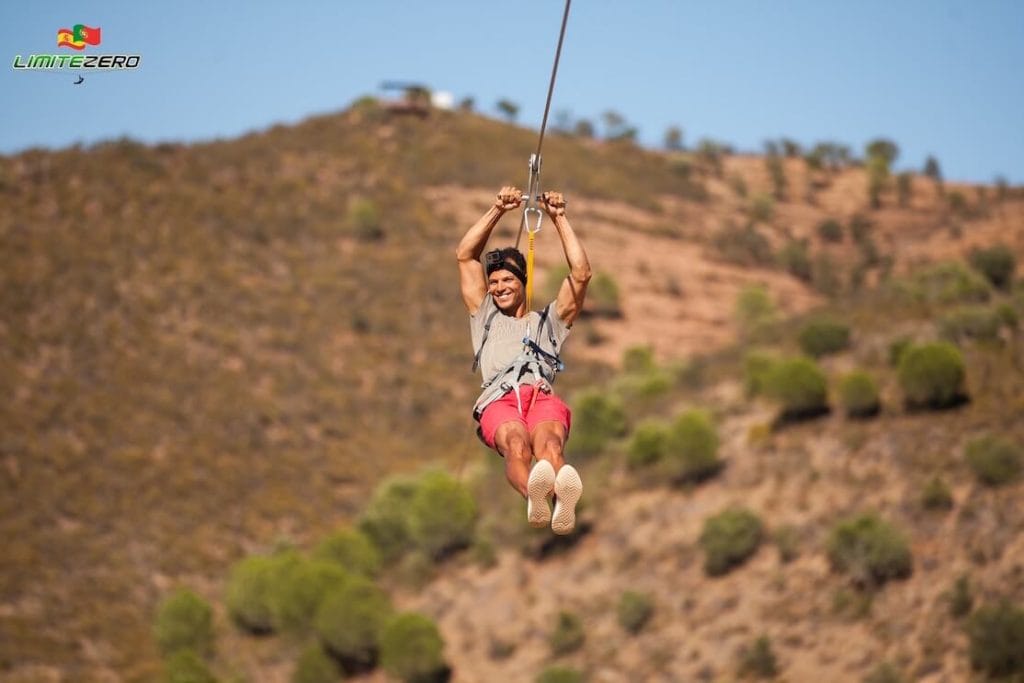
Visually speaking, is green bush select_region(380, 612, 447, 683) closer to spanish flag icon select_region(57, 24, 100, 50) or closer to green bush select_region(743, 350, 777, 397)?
green bush select_region(743, 350, 777, 397)

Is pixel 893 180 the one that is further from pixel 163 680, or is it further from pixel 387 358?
pixel 163 680

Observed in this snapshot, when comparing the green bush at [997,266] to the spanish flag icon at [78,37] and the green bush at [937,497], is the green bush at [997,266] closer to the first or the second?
the green bush at [937,497]

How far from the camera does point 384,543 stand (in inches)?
1908

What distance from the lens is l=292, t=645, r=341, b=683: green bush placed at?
132ft

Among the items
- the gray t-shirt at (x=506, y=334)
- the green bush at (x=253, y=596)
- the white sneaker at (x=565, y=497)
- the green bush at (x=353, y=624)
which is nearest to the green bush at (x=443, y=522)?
the green bush at (x=353, y=624)

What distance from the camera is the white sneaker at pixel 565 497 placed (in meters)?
10.7

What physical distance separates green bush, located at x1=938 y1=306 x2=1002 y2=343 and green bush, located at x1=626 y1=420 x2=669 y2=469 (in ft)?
30.6

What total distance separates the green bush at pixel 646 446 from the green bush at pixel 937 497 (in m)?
9.09

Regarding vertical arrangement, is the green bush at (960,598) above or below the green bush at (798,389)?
below

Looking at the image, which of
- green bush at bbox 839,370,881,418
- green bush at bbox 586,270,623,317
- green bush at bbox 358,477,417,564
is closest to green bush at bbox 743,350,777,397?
green bush at bbox 839,370,881,418

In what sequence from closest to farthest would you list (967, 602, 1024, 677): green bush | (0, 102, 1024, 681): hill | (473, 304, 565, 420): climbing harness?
(473, 304, 565, 420): climbing harness, (967, 602, 1024, 677): green bush, (0, 102, 1024, 681): hill

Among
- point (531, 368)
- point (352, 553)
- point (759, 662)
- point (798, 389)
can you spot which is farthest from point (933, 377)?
point (531, 368)

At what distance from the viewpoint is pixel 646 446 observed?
1770 inches

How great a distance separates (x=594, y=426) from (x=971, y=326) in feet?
40.1
